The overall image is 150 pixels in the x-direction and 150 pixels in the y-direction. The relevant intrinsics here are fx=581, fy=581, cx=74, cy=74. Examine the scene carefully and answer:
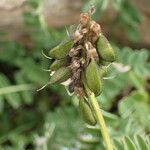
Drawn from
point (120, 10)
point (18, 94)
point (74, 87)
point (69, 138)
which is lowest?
point (74, 87)

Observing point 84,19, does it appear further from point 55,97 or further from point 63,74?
point 55,97

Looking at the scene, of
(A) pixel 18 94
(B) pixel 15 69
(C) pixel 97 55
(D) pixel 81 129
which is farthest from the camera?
(B) pixel 15 69

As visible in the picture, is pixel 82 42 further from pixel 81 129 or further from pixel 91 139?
pixel 81 129

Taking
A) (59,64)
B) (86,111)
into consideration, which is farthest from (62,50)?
(86,111)

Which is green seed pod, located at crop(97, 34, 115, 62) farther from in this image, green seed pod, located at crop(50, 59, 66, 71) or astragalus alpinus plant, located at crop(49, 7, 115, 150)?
green seed pod, located at crop(50, 59, 66, 71)

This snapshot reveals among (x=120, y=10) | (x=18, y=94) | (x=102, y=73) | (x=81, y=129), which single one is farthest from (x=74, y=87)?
(x=120, y=10)

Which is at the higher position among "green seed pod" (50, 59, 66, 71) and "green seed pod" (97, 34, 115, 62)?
"green seed pod" (50, 59, 66, 71)

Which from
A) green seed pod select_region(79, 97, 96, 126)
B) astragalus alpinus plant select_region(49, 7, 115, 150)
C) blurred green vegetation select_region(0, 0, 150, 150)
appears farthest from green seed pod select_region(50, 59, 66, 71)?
blurred green vegetation select_region(0, 0, 150, 150)
